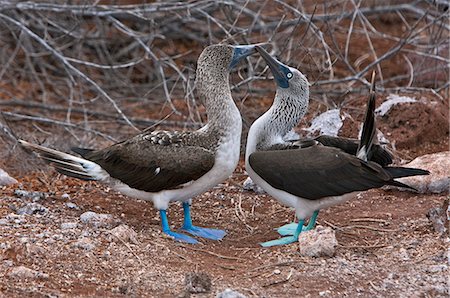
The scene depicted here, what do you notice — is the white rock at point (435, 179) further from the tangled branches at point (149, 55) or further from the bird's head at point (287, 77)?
the tangled branches at point (149, 55)

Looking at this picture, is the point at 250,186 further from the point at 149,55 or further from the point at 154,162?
the point at 149,55

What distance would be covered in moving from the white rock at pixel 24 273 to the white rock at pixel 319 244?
146 cm

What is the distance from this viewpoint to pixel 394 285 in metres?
4.70

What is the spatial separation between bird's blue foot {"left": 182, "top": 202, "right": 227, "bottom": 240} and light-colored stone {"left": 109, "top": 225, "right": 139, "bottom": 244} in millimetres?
527

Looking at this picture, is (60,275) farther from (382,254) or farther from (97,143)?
(97,143)

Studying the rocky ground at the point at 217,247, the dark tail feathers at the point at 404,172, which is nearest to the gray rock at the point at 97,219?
the rocky ground at the point at 217,247

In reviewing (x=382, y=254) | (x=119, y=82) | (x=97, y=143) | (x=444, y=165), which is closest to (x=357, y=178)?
(x=382, y=254)

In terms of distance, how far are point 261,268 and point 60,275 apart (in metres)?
1.09

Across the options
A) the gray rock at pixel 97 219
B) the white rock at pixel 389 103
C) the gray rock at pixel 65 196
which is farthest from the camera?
the white rock at pixel 389 103

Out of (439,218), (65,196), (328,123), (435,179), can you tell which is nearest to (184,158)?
(65,196)

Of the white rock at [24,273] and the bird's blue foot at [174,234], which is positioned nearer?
the white rock at [24,273]

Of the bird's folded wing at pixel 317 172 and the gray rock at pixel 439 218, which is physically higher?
the bird's folded wing at pixel 317 172

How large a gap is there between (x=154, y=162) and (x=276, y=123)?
0.86m

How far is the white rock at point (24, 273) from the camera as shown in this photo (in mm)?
4520
